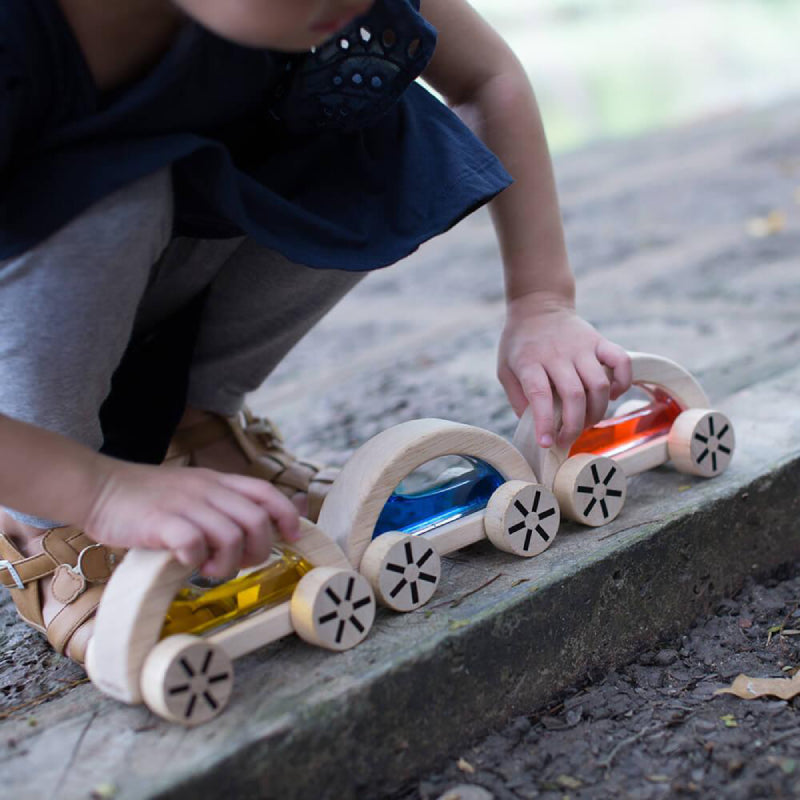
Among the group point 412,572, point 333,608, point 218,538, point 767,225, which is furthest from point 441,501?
point 767,225

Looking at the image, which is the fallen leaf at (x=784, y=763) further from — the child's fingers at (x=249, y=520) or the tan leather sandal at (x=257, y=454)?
the tan leather sandal at (x=257, y=454)

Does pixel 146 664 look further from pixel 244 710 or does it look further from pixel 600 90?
pixel 600 90

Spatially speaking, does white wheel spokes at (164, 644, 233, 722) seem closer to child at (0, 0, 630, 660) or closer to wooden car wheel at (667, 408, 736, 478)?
child at (0, 0, 630, 660)

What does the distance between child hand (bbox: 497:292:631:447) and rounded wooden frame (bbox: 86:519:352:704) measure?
44 cm

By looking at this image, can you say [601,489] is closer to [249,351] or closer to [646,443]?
[646,443]

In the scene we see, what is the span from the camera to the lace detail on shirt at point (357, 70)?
1128mm

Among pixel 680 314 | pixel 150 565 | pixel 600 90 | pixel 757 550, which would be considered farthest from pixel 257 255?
pixel 600 90

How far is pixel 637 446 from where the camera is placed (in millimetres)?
1361

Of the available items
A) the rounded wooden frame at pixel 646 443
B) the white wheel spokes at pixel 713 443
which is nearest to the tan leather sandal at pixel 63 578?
the rounded wooden frame at pixel 646 443

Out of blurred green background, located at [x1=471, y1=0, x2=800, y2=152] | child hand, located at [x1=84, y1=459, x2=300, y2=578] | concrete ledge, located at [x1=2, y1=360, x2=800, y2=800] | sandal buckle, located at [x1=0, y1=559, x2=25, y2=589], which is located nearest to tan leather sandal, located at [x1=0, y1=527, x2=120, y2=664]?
sandal buckle, located at [x1=0, y1=559, x2=25, y2=589]

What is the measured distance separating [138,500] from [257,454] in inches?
23.3

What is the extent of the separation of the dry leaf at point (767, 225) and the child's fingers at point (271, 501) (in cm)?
247

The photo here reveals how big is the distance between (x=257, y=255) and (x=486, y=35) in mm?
397

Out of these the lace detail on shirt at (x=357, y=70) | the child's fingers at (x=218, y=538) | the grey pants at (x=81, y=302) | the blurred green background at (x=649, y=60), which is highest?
the lace detail on shirt at (x=357, y=70)
